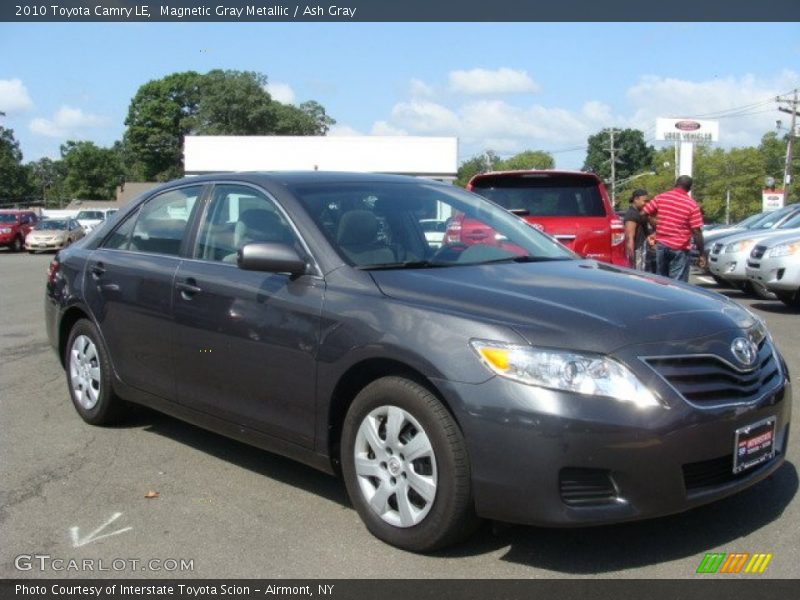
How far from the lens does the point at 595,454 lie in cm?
327

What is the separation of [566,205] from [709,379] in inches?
240

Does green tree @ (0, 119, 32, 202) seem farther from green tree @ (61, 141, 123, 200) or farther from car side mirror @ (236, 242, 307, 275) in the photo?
car side mirror @ (236, 242, 307, 275)

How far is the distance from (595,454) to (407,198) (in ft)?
6.89

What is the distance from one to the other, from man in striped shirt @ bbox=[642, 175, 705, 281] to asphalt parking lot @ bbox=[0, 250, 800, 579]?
16.5 ft

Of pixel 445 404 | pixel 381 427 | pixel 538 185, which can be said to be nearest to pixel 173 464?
pixel 381 427

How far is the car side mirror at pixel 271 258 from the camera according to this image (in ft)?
13.5

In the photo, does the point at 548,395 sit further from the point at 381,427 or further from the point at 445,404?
the point at 381,427

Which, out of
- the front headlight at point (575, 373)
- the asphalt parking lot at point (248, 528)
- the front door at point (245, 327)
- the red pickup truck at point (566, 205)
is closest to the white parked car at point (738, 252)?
the red pickup truck at point (566, 205)

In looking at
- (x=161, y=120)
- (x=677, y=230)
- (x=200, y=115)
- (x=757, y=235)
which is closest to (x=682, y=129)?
(x=200, y=115)

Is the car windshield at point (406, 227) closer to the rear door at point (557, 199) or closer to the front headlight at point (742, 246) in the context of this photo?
the rear door at point (557, 199)

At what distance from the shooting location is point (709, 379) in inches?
138

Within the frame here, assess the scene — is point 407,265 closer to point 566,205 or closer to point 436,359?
point 436,359

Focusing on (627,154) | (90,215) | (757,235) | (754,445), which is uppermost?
(627,154)

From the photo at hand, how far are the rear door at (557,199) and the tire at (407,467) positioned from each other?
5668 mm
